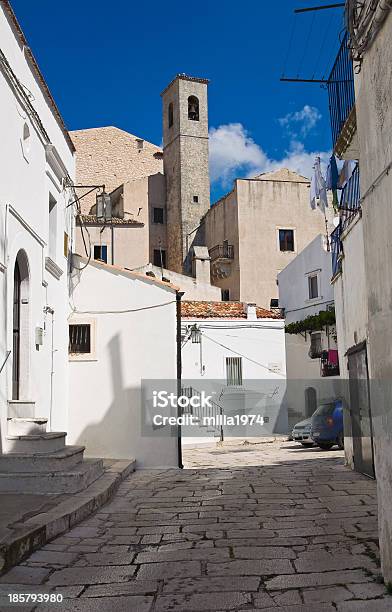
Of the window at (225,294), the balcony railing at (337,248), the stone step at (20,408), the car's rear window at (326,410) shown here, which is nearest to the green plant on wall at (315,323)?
the window at (225,294)

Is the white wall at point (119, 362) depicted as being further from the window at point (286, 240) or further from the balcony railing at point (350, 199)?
the window at point (286, 240)

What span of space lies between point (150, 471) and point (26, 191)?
19.0 feet

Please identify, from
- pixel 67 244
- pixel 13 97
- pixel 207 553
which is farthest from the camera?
pixel 67 244

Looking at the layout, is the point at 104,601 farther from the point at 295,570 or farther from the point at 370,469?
the point at 370,469

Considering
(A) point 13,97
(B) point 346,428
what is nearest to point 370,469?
(B) point 346,428

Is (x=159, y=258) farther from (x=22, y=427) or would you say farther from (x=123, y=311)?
(x=22, y=427)

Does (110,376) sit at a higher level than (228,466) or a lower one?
higher

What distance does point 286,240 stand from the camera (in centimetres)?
3969

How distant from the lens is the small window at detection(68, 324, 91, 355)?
13.2 m

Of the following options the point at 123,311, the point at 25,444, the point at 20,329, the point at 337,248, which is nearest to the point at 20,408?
the point at 25,444

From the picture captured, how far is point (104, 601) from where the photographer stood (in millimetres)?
4555

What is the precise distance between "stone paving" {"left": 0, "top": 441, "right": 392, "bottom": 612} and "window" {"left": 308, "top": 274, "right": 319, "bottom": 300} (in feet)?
71.1

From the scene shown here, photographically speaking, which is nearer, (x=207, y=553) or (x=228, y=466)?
(x=207, y=553)

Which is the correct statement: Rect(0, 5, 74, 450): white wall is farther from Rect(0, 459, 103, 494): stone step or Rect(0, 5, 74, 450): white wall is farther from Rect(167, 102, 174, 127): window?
Rect(167, 102, 174, 127): window
